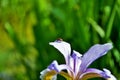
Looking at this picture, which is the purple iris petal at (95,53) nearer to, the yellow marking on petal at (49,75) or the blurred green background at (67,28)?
the yellow marking on petal at (49,75)

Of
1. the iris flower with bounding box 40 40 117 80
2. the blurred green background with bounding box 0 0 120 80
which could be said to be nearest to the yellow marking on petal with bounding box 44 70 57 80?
the iris flower with bounding box 40 40 117 80

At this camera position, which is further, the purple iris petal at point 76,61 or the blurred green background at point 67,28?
the blurred green background at point 67,28

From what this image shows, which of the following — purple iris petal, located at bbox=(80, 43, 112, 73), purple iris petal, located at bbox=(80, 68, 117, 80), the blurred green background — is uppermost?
the blurred green background

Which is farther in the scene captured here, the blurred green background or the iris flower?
the blurred green background

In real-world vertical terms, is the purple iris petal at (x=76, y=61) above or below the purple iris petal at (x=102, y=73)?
above

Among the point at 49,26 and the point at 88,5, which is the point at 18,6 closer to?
the point at 49,26

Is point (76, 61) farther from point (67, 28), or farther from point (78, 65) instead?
point (67, 28)

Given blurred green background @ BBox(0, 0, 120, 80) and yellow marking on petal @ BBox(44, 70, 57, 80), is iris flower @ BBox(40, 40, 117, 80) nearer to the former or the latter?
yellow marking on petal @ BBox(44, 70, 57, 80)

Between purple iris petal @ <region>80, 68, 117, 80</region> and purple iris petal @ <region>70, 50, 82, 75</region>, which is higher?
purple iris petal @ <region>70, 50, 82, 75</region>

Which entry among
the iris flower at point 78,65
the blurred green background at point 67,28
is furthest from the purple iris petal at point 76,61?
the blurred green background at point 67,28

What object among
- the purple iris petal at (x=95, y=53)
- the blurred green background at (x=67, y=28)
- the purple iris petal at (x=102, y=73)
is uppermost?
the blurred green background at (x=67, y=28)

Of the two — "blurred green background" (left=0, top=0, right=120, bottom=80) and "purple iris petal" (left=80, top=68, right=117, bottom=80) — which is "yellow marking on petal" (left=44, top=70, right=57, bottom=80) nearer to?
"purple iris petal" (left=80, top=68, right=117, bottom=80)

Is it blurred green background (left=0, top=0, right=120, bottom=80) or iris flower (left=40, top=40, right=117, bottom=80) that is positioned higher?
blurred green background (left=0, top=0, right=120, bottom=80)
